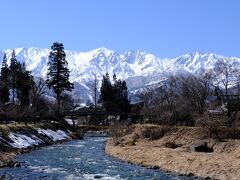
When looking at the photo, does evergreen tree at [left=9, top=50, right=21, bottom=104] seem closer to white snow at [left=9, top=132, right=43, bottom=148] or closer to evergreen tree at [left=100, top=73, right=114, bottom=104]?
evergreen tree at [left=100, top=73, right=114, bottom=104]

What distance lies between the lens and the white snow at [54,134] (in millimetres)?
74750

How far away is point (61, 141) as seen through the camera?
246 feet

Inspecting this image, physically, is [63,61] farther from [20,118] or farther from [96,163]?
[96,163]

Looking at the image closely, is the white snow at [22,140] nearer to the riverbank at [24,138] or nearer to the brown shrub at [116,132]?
the riverbank at [24,138]

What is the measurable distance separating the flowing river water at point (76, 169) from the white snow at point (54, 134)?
70.8 feet

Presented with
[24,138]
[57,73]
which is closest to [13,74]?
[57,73]

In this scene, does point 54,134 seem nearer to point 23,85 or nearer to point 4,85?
point 23,85

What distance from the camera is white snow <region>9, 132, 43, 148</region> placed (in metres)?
58.5

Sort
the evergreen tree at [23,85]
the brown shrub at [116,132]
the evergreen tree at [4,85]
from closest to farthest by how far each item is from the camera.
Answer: the brown shrub at [116,132], the evergreen tree at [23,85], the evergreen tree at [4,85]

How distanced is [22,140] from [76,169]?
22.3m

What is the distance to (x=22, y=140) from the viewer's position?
61562 mm

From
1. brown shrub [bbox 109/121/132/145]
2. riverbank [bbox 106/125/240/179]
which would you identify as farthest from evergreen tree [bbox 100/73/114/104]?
riverbank [bbox 106/125/240/179]

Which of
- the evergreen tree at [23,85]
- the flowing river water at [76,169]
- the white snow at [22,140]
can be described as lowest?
the flowing river water at [76,169]

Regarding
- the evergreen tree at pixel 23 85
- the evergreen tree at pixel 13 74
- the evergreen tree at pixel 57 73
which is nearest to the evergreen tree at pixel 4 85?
the evergreen tree at pixel 13 74
